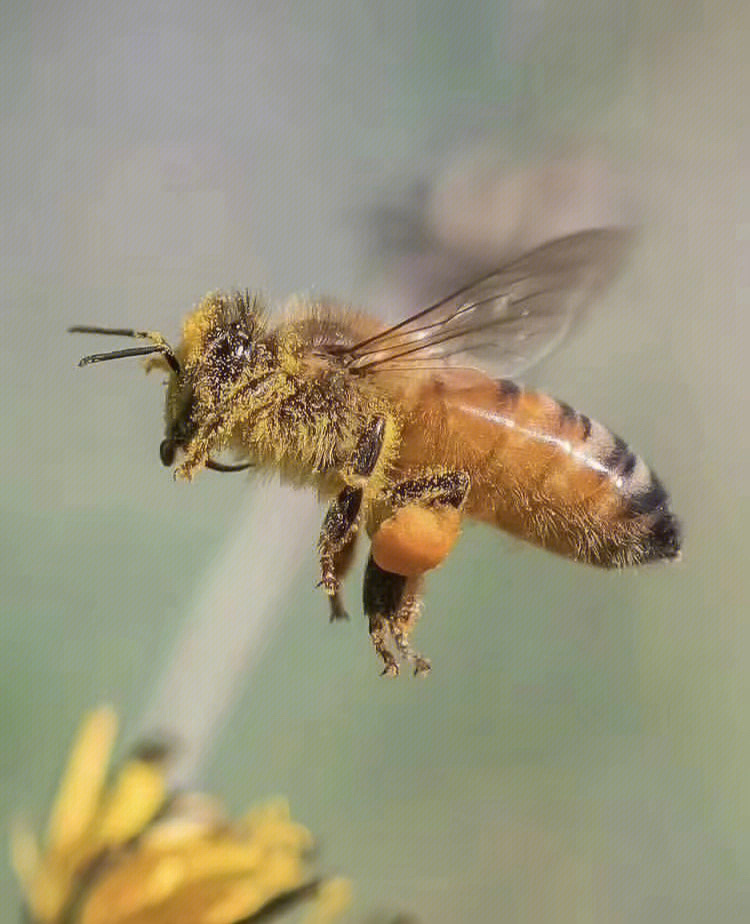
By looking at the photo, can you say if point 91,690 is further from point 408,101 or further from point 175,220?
point 408,101

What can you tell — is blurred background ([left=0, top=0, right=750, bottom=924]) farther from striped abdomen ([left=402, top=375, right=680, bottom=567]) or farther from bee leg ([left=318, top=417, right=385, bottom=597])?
bee leg ([left=318, top=417, right=385, bottom=597])

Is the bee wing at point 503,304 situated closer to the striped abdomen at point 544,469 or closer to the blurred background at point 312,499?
the striped abdomen at point 544,469

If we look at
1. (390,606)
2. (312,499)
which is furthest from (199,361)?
(312,499)

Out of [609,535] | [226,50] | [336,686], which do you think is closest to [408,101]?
[226,50]

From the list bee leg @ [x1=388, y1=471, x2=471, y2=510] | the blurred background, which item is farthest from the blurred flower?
bee leg @ [x1=388, y1=471, x2=471, y2=510]

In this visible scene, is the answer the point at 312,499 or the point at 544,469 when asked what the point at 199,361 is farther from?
the point at 312,499

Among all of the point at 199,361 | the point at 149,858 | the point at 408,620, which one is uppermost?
the point at 199,361

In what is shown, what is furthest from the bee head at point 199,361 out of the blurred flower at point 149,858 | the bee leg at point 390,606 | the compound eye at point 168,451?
the blurred flower at point 149,858
